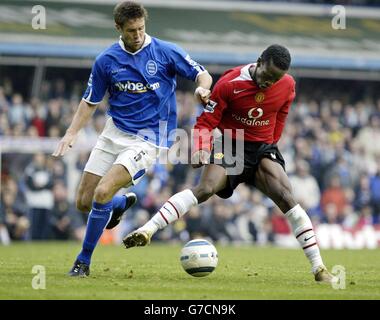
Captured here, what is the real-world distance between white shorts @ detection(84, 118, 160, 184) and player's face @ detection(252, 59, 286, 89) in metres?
1.33

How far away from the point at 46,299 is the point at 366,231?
1516cm

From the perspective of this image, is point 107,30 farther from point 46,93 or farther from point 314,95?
point 314,95

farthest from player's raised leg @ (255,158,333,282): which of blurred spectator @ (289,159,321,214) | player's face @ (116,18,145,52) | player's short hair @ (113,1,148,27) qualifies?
blurred spectator @ (289,159,321,214)

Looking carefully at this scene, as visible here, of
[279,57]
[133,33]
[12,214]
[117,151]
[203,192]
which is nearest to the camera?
[279,57]

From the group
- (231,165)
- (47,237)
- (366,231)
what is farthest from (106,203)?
(366,231)

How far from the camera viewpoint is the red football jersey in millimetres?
9641

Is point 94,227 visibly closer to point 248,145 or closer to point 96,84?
point 96,84

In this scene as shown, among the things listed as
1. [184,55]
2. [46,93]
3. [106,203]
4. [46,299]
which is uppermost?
[46,93]

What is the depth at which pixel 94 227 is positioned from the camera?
31.0 ft

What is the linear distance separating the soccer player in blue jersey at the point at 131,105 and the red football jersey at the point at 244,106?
0.84ft

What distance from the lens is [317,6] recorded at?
2731cm

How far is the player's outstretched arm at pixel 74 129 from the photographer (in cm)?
923

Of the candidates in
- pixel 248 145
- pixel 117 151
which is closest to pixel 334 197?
pixel 248 145

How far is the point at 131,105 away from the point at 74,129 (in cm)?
69
